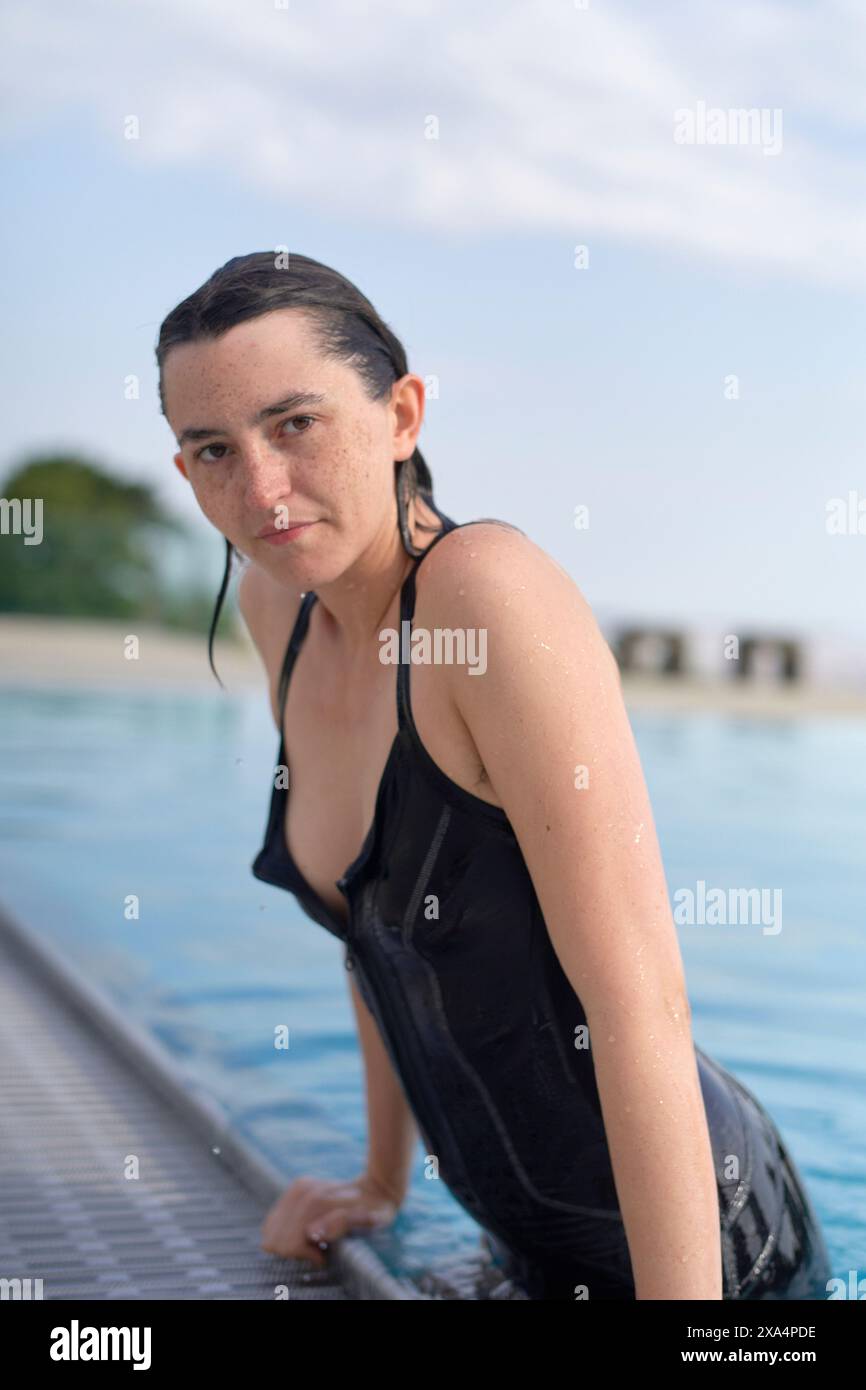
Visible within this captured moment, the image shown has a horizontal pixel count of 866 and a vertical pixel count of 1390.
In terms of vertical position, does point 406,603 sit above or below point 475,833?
above

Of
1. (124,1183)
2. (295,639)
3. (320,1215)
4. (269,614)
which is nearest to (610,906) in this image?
(295,639)

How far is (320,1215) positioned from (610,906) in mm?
1224

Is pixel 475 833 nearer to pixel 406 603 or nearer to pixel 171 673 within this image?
pixel 406 603

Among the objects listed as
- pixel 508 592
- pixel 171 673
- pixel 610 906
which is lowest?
pixel 610 906

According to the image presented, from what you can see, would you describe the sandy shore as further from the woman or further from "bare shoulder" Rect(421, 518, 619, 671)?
"bare shoulder" Rect(421, 518, 619, 671)

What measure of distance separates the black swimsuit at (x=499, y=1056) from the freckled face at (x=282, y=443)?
0.39ft

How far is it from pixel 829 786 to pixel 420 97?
18.5 meters

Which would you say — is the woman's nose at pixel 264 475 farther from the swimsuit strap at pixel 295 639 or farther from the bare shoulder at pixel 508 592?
the swimsuit strap at pixel 295 639

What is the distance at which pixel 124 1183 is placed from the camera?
272cm

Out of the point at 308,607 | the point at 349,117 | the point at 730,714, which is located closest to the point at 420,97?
the point at 349,117

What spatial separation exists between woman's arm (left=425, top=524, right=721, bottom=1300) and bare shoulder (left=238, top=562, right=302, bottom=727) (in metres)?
0.70

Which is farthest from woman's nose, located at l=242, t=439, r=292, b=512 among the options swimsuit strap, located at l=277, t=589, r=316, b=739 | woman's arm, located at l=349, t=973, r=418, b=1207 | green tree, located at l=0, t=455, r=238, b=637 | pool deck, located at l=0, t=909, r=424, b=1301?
green tree, located at l=0, t=455, r=238, b=637

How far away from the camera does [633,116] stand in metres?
34.2
